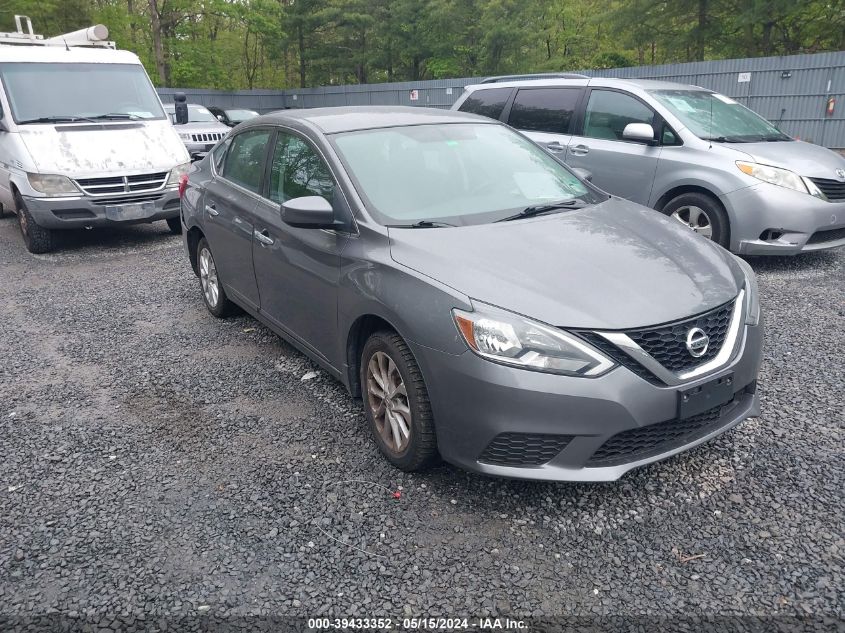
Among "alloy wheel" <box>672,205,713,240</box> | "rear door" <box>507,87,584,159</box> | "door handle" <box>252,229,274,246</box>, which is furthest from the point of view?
"rear door" <box>507,87,584,159</box>

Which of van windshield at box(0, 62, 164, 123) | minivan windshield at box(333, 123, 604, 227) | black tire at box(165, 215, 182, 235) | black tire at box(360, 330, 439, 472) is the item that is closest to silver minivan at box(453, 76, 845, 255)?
minivan windshield at box(333, 123, 604, 227)

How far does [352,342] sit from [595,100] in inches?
203

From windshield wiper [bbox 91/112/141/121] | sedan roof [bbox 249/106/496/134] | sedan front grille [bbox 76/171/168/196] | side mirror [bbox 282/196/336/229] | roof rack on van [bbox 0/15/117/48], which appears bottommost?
sedan front grille [bbox 76/171/168/196]

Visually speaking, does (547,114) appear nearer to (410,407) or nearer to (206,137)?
(410,407)

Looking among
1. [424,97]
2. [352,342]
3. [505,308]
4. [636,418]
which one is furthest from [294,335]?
[424,97]

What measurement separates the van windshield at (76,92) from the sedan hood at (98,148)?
9.8 inches

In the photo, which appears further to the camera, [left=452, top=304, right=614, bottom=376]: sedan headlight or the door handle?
the door handle

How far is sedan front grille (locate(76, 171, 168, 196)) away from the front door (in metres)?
4.48

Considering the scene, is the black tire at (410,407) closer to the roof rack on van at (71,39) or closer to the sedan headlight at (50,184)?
the sedan headlight at (50,184)

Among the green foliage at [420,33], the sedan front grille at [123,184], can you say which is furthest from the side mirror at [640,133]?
the green foliage at [420,33]

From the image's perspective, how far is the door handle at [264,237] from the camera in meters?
4.15

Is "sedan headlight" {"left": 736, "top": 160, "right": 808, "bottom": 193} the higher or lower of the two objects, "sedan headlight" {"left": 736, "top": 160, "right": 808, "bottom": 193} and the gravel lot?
the higher

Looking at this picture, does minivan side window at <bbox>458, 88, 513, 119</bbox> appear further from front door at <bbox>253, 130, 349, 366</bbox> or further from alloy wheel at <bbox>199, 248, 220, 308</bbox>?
front door at <bbox>253, 130, 349, 366</bbox>

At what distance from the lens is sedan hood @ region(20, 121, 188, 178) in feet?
25.3
